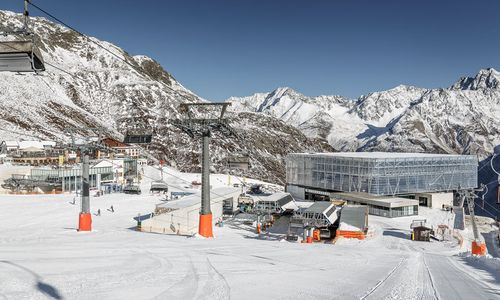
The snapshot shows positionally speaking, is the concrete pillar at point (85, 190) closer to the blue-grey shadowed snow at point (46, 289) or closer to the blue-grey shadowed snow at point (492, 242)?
the blue-grey shadowed snow at point (46, 289)

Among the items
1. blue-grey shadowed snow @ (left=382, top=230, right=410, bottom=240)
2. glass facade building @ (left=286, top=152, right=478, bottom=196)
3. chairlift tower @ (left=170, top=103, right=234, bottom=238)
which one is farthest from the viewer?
glass facade building @ (left=286, top=152, right=478, bottom=196)

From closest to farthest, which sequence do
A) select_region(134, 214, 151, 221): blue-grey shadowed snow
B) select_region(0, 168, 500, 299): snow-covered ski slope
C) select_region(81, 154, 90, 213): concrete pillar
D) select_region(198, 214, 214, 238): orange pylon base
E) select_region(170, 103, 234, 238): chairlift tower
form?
select_region(0, 168, 500, 299): snow-covered ski slope < select_region(170, 103, 234, 238): chairlift tower < select_region(198, 214, 214, 238): orange pylon base < select_region(81, 154, 90, 213): concrete pillar < select_region(134, 214, 151, 221): blue-grey shadowed snow

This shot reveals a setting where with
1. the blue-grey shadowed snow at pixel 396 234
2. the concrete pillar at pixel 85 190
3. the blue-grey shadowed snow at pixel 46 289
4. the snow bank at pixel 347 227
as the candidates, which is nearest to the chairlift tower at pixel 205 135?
the concrete pillar at pixel 85 190

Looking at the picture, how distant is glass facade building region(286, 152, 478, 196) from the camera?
258 feet

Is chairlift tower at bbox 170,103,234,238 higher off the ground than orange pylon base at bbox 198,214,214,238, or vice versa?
chairlift tower at bbox 170,103,234,238

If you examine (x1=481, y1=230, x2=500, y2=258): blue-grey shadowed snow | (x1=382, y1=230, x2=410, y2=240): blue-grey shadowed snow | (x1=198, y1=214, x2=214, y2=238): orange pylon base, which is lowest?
(x1=481, y1=230, x2=500, y2=258): blue-grey shadowed snow

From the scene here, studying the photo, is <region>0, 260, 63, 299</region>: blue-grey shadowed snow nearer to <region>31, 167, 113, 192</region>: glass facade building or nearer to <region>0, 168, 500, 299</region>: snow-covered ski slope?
<region>0, 168, 500, 299</region>: snow-covered ski slope

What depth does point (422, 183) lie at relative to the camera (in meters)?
83.7

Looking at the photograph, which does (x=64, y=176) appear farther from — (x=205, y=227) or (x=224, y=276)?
(x=224, y=276)

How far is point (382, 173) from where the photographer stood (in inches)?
3083

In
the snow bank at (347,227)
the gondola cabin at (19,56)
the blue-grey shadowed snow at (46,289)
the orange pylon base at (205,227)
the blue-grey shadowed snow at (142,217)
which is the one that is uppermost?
the gondola cabin at (19,56)

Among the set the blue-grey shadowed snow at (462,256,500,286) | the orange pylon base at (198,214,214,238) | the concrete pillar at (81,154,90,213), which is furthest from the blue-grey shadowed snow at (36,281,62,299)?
the concrete pillar at (81,154,90,213)

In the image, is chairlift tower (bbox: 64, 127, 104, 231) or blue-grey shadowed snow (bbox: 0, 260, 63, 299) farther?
chairlift tower (bbox: 64, 127, 104, 231)

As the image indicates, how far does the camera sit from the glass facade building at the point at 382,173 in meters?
78.6
